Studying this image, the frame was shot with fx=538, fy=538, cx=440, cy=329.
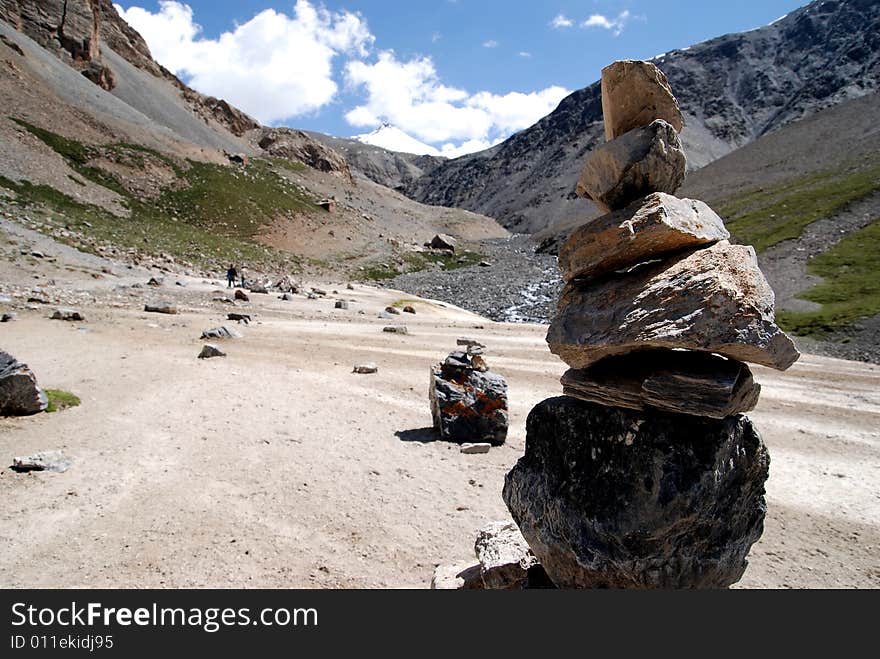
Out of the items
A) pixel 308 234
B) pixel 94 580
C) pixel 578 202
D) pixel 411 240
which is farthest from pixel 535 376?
pixel 578 202

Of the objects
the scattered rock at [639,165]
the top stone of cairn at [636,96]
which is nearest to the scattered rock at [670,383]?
the scattered rock at [639,165]

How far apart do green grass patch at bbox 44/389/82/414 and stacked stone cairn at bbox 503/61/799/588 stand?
434 inches

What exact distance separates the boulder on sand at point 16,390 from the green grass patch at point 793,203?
233 ft

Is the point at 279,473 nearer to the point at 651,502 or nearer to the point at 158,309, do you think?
the point at 651,502

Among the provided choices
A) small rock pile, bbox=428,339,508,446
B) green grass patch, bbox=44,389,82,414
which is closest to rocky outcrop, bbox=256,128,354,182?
→ green grass patch, bbox=44,389,82,414

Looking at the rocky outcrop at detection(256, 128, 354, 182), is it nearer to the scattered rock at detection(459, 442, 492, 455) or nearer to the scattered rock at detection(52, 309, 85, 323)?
the scattered rock at detection(52, 309, 85, 323)

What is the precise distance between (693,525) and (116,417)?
1221 cm

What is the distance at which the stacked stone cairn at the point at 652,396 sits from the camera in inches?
228

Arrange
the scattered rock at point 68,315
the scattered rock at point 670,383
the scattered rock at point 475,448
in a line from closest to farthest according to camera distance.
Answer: the scattered rock at point 670,383
the scattered rock at point 475,448
the scattered rock at point 68,315

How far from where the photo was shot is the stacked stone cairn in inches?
228

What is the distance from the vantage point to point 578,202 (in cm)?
19038

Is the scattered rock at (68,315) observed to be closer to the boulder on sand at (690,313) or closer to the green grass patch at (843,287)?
the boulder on sand at (690,313)

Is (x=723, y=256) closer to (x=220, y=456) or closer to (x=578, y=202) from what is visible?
(x=220, y=456)

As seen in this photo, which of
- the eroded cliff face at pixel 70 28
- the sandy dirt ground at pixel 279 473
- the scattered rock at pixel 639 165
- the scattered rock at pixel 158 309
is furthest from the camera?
the eroded cliff face at pixel 70 28
